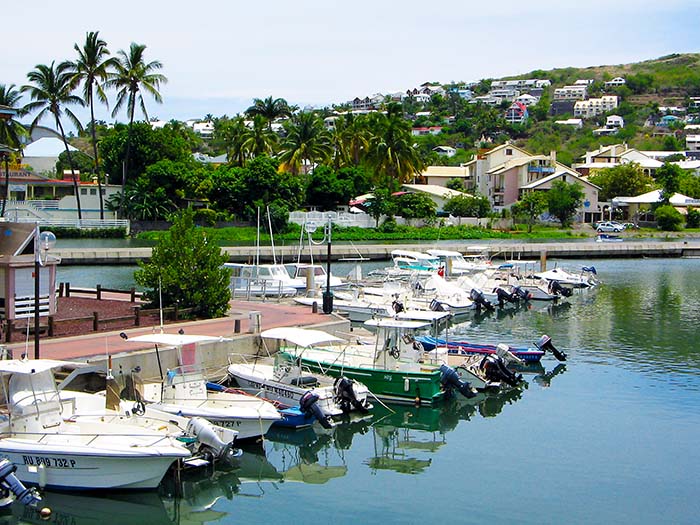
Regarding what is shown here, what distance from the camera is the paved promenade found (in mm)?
29875

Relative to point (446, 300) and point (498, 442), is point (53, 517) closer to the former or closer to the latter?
point (498, 442)

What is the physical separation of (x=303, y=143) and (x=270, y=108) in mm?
15535

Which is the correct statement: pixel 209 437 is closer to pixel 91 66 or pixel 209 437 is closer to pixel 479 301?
pixel 479 301

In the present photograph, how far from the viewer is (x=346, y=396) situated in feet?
97.2

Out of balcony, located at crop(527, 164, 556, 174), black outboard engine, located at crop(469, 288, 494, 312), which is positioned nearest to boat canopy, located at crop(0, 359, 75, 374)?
black outboard engine, located at crop(469, 288, 494, 312)

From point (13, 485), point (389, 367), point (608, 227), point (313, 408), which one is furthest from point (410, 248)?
point (13, 485)

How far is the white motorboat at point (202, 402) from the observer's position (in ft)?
85.5

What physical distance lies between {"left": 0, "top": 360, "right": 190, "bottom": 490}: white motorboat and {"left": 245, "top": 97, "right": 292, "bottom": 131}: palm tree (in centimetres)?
10407

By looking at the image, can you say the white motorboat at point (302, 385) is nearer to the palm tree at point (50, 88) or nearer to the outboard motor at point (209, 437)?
the outboard motor at point (209, 437)

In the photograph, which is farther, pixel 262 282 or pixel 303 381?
pixel 262 282

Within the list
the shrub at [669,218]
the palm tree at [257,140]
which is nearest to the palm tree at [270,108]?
the palm tree at [257,140]

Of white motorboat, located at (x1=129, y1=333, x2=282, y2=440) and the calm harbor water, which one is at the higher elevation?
white motorboat, located at (x1=129, y1=333, x2=282, y2=440)

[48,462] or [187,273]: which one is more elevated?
[187,273]

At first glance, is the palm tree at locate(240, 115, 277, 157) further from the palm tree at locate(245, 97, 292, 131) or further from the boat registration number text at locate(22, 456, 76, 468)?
the boat registration number text at locate(22, 456, 76, 468)
